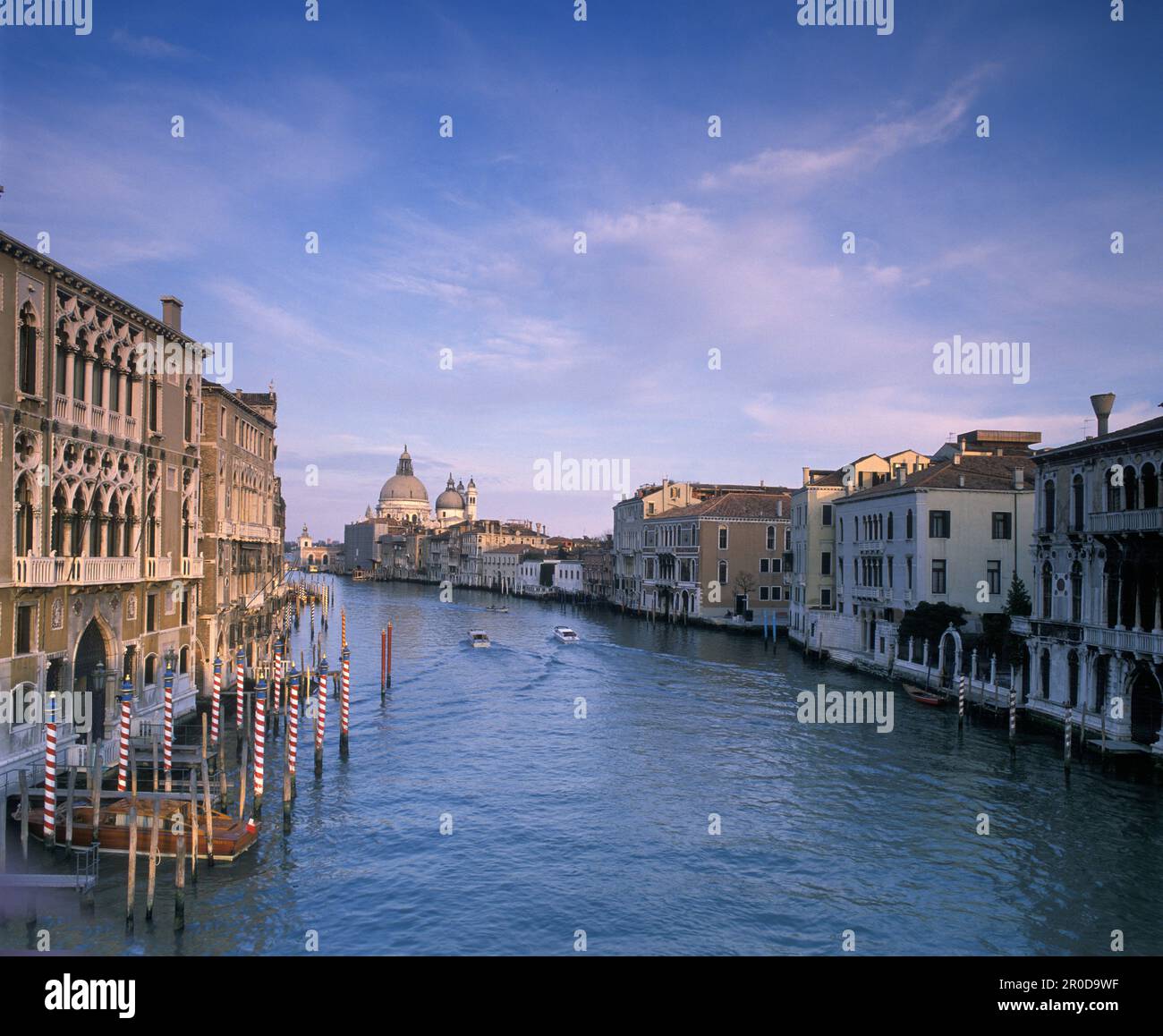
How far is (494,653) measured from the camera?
41.5 meters

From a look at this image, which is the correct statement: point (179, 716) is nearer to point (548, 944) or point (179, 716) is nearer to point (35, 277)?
point (35, 277)

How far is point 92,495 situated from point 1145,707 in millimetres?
21036

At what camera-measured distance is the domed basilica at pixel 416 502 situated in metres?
158

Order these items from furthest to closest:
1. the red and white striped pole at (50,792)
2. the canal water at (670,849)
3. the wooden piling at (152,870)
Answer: the red and white striped pole at (50,792)
the canal water at (670,849)
the wooden piling at (152,870)

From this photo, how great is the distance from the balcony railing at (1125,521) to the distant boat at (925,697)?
23.6ft

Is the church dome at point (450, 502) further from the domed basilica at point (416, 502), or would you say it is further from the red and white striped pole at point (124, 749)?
the red and white striped pole at point (124, 749)

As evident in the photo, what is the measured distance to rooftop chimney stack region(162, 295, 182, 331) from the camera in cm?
2123

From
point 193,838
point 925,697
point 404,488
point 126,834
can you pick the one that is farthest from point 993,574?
point 404,488

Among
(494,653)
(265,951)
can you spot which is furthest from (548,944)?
(494,653)

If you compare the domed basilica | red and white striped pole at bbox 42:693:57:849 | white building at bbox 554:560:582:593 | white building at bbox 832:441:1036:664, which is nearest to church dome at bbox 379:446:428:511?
the domed basilica

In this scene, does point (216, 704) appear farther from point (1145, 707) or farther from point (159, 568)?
point (1145, 707)

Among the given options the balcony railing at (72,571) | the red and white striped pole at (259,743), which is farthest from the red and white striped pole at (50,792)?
the red and white striped pole at (259,743)

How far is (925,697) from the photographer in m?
25.5
